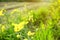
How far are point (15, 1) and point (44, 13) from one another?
2678mm

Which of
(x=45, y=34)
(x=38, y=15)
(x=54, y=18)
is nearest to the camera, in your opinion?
(x=45, y=34)

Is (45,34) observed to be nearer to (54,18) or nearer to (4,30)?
(4,30)

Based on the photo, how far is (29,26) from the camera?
9.23ft

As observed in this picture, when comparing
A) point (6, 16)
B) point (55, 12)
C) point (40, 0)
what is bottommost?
point (6, 16)

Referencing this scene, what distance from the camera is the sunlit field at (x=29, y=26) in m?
2.17

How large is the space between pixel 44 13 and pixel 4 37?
1261 mm

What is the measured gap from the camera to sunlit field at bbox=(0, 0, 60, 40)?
2.17 metres

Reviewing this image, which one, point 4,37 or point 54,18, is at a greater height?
point 54,18

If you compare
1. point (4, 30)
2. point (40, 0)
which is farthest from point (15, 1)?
point (4, 30)

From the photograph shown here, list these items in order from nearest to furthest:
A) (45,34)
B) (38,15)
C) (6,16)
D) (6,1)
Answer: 1. (45,34)
2. (6,16)
3. (38,15)
4. (6,1)

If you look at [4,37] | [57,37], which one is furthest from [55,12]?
[4,37]

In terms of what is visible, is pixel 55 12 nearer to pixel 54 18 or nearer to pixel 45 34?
pixel 54 18

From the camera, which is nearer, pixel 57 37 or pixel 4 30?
pixel 4 30

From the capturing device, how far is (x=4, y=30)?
2367mm
